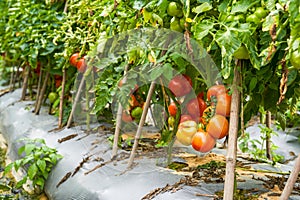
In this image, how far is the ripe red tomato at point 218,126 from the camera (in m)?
1.73

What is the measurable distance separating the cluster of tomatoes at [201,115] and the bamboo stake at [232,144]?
5.1 inches

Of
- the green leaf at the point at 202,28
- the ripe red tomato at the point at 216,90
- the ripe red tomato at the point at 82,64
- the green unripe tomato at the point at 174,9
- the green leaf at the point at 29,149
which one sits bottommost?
the green leaf at the point at 29,149

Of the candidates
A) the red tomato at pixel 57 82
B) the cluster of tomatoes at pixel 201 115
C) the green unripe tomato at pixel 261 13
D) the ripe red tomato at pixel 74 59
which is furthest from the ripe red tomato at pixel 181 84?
the red tomato at pixel 57 82

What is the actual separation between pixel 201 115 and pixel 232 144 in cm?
42

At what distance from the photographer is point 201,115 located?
1.97 m

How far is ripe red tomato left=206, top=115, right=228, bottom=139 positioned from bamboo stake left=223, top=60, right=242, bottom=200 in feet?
0.54

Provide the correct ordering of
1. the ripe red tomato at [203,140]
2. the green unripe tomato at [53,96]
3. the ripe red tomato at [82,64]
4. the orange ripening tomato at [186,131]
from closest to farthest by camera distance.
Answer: the ripe red tomato at [203,140] < the orange ripening tomato at [186,131] < the ripe red tomato at [82,64] < the green unripe tomato at [53,96]

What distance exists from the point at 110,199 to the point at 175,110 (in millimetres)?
487

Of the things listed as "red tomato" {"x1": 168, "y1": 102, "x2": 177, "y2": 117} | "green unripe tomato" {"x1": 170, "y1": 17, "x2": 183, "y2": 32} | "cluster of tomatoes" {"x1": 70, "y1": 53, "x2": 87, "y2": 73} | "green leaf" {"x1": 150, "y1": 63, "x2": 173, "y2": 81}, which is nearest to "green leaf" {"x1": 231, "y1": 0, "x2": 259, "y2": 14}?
"green unripe tomato" {"x1": 170, "y1": 17, "x2": 183, "y2": 32}

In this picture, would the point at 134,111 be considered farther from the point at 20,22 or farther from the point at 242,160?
the point at 20,22

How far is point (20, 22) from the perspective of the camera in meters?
3.61

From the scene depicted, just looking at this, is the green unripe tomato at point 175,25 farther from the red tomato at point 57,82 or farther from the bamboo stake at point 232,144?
the red tomato at point 57,82

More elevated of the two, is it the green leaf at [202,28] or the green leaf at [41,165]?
the green leaf at [202,28]

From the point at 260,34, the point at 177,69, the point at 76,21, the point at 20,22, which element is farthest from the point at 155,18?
the point at 20,22
